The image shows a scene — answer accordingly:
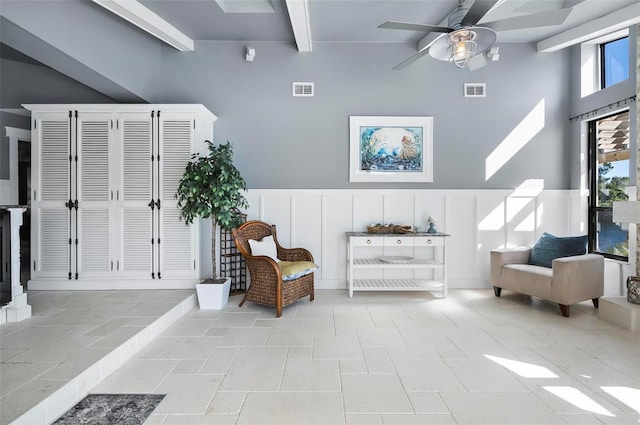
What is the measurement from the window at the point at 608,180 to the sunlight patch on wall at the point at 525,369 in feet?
9.21

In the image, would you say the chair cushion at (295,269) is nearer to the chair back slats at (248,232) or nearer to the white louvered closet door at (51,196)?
the chair back slats at (248,232)

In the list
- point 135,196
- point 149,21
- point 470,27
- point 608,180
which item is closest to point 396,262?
point 470,27

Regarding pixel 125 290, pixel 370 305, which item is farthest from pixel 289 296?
pixel 125 290

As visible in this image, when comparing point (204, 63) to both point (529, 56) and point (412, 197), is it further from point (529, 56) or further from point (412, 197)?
point (529, 56)

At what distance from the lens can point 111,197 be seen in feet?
12.7

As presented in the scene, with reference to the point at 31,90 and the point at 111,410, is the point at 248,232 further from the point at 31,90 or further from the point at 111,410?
the point at 31,90

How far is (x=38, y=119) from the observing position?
3.81m

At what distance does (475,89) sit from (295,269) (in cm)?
376

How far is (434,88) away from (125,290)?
5108 mm

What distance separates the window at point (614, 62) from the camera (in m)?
3.91

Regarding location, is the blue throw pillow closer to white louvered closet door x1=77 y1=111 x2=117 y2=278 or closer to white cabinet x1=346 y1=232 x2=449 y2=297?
white cabinet x1=346 y1=232 x2=449 y2=297

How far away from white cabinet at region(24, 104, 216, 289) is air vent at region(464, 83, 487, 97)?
3.84m

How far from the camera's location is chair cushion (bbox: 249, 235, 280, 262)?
368 centimetres

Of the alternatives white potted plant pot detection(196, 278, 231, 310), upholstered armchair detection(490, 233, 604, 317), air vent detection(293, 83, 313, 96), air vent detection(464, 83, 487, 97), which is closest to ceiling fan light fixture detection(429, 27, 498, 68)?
air vent detection(464, 83, 487, 97)
